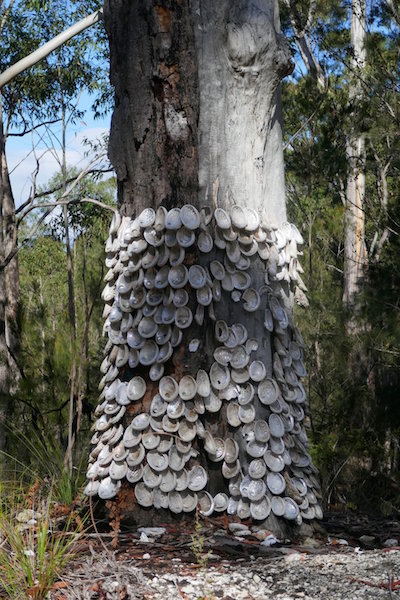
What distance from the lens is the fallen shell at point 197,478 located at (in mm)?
3070

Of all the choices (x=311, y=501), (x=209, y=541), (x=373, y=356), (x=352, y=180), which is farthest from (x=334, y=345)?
(x=209, y=541)

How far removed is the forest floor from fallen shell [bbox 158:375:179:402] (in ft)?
1.67

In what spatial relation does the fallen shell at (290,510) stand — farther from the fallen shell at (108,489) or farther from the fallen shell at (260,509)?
the fallen shell at (108,489)

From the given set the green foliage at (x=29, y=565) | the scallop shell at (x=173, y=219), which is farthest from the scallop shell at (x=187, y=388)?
the green foliage at (x=29, y=565)

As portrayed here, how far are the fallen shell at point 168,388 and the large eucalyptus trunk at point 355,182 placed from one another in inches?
306

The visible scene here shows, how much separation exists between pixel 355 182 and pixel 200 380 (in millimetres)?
10244

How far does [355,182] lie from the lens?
1277 centimetres

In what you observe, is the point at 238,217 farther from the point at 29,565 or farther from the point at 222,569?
the point at 29,565

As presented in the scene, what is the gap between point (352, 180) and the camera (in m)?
12.7

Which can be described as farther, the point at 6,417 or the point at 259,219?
the point at 6,417

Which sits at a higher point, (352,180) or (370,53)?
(370,53)

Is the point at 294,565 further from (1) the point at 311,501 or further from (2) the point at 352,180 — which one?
(2) the point at 352,180

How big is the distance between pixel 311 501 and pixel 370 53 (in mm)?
8314

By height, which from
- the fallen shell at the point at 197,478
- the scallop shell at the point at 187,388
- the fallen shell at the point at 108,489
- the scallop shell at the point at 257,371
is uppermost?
the scallop shell at the point at 257,371
